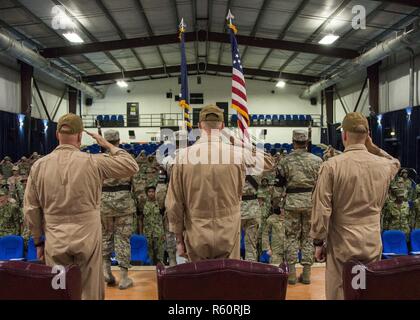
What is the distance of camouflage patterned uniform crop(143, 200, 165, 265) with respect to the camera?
578cm

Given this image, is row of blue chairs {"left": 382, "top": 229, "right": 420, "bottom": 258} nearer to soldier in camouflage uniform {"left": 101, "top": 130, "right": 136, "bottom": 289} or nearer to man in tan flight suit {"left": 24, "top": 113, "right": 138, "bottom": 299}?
Answer: soldier in camouflage uniform {"left": 101, "top": 130, "right": 136, "bottom": 289}

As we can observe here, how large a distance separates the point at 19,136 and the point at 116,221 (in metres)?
12.4

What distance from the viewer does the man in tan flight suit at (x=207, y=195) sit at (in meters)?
2.27

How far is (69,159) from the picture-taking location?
7.55 feet

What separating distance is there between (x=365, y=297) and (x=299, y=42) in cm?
1425

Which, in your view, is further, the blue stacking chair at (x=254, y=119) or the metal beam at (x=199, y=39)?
the blue stacking chair at (x=254, y=119)

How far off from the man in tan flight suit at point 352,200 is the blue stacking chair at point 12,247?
451cm

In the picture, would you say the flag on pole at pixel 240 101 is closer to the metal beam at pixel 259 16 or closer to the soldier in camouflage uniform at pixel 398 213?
the soldier in camouflage uniform at pixel 398 213

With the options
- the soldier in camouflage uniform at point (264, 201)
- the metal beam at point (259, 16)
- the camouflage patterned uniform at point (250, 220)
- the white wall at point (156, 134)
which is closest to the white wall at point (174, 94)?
the white wall at point (156, 134)

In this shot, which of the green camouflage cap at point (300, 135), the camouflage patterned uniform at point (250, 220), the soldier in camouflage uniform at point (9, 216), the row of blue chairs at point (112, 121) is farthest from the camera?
the row of blue chairs at point (112, 121)

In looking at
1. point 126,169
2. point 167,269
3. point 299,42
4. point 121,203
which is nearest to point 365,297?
point 167,269

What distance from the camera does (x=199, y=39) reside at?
14883 mm

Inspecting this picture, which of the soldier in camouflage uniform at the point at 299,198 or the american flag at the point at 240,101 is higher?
the american flag at the point at 240,101
